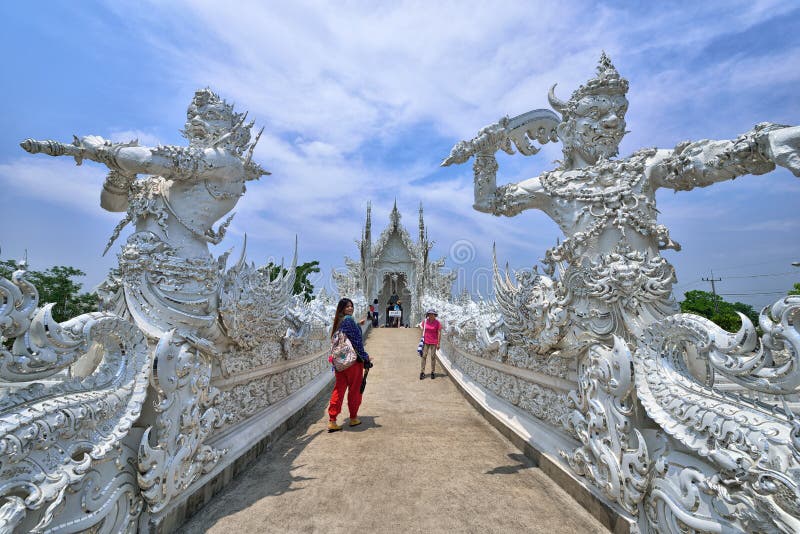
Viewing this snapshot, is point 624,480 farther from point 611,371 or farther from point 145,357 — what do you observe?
point 145,357

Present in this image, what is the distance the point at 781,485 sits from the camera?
52.5 inches

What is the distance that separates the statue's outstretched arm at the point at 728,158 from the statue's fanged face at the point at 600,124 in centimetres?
45

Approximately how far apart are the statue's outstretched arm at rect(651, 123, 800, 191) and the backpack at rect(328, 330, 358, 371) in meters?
3.38

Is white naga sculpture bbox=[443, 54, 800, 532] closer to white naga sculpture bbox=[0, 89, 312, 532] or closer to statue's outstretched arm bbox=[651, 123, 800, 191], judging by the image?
statue's outstretched arm bbox=[651, 123, 800, 191]

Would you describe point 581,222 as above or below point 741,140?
below

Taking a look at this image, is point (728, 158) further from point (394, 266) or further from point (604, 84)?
point (394, 266)

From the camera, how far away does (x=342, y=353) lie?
4.49 m

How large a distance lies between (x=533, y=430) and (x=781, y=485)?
7.26 feet

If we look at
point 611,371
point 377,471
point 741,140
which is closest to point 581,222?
point 741,140

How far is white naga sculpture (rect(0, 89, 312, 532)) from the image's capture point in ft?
5.04

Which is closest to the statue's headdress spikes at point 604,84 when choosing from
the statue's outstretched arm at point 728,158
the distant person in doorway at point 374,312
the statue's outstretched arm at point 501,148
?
the statue's outstretched arm at point 501,148

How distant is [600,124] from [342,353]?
3453 mm

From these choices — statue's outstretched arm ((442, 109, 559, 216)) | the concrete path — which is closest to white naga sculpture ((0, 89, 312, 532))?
the concrete path

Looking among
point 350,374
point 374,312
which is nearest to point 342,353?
point 350,374
